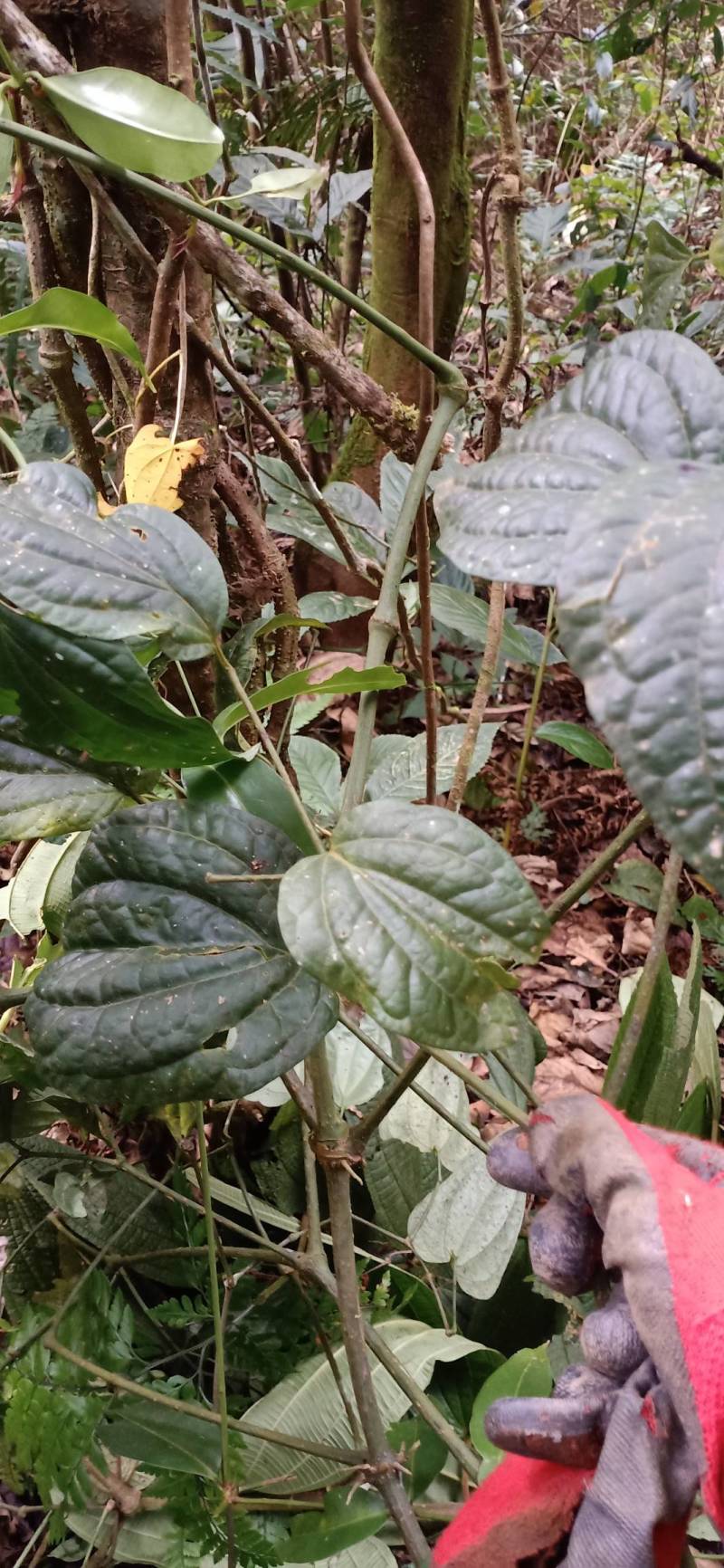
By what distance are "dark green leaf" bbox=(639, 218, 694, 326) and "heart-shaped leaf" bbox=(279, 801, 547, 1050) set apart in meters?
0.84

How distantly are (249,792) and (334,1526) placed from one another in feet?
1.65

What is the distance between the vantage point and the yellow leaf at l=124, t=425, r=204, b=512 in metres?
0.74

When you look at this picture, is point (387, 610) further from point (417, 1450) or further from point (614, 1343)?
point (417, 1450)

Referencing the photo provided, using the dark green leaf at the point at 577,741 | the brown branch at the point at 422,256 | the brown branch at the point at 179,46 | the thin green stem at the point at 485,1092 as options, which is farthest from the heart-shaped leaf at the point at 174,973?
the dark green leaf at the point at 577,741

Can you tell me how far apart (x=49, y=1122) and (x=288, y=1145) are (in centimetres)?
33

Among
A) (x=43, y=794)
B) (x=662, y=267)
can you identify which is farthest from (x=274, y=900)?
(x=662, y=267)

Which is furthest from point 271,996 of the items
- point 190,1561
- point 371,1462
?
point 190,1561

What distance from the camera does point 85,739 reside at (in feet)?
1.52

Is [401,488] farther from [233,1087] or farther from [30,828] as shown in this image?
[233,1087]

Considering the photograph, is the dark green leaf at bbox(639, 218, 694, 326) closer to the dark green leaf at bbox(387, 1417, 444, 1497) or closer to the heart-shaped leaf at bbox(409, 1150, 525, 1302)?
the heart-shaped leaf at bbox(409, 1150, 525, 1302)

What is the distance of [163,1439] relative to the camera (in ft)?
2.16

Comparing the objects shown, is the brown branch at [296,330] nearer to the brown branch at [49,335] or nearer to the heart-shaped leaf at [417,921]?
the brown branch at [49,335]

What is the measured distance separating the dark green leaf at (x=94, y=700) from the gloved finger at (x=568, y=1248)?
0.27 meters

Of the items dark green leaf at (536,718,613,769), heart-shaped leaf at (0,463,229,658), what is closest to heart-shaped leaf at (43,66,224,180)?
heart-shaped leaf at (0,463,229,658)
